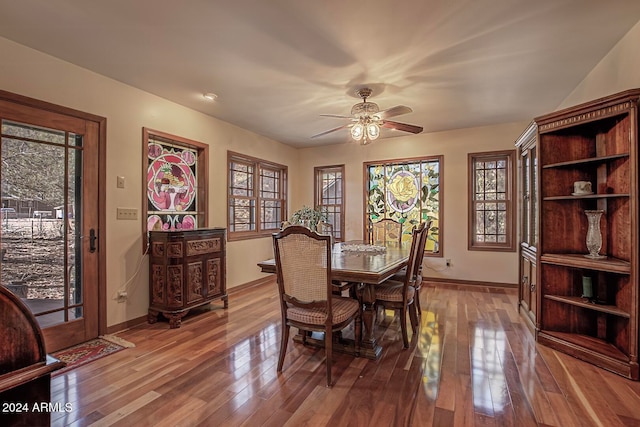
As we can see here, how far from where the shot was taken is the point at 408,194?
17.8 feet

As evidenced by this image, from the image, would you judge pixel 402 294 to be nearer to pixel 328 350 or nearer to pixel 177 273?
pixel 328 350

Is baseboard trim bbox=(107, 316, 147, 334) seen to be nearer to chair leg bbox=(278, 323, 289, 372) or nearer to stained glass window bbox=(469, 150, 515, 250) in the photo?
chair leg bbox=(278, 323, 289, 372)

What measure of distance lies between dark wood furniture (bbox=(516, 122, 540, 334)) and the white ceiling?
2.20ft

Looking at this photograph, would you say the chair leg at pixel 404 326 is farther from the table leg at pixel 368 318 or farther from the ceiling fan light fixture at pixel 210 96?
the ceiling fan light fixture at pixel 210 96

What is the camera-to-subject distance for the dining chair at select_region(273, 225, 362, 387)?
83.0 inches

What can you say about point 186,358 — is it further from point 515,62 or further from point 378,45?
point 515,62

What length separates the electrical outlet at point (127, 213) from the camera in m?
3.15

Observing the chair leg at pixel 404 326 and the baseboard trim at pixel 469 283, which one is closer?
the chair leg at pixel 404 326

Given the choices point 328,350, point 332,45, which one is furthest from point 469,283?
point 332,45

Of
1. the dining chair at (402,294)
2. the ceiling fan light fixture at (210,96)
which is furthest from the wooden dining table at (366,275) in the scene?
the ceiling fan light fixture at (210,96)

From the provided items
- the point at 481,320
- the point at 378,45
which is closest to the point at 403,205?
the point at 481,320

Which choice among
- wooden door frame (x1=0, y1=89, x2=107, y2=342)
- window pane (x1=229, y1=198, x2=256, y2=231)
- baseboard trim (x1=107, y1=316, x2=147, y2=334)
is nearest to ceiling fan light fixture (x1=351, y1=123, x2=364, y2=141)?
window pane (x1=229, y1=198, x2=256, y2=231)

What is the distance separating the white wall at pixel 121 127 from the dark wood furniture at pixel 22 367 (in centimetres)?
256

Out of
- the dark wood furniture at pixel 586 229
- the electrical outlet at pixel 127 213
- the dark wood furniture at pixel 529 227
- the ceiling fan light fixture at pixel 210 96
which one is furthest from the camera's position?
the ceiling fan light fixture at pixel 210 96
